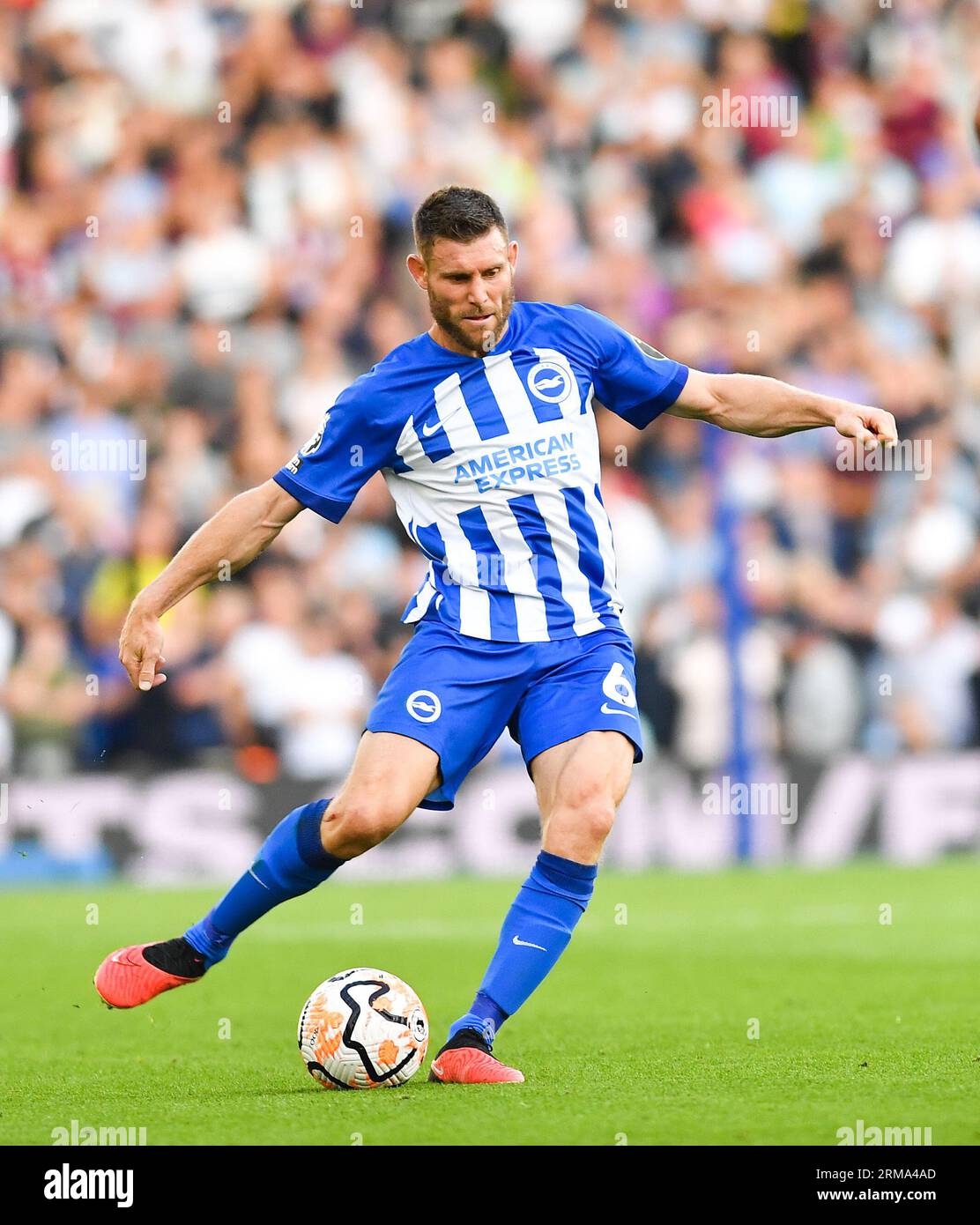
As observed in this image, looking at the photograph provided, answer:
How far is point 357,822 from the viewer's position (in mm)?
5484

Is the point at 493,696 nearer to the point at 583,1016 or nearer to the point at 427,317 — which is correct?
the point at 583,1016

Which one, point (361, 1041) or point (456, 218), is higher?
point (456, 218)

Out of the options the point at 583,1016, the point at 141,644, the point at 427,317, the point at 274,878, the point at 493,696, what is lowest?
the point at 583,1016

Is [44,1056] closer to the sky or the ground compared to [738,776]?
closer to the ground

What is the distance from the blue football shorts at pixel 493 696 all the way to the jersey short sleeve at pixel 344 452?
0.49 metres

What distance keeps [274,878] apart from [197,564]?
92 cm

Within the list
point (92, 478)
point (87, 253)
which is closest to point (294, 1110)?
point (92, 478)

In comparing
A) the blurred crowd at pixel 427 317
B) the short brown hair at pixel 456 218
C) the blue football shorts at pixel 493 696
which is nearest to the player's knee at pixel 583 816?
the blue football shorts at pixel 493 696

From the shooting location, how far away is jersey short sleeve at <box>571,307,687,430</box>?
19.4 ft

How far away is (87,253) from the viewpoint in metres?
14.5

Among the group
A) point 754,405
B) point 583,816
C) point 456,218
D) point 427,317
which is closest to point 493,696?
point 583,816

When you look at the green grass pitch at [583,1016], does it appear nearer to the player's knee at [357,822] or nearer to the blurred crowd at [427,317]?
the player's knee at [357,822]

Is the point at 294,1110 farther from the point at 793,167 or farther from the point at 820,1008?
the point at 793,167
